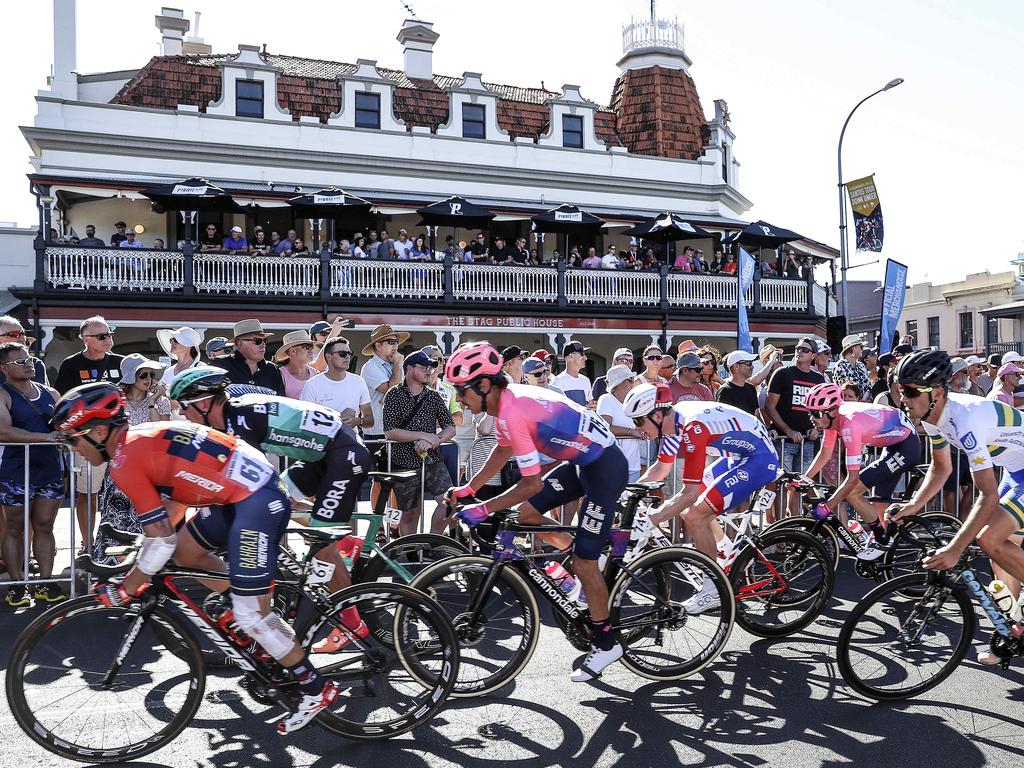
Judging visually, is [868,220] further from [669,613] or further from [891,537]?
[669,613]

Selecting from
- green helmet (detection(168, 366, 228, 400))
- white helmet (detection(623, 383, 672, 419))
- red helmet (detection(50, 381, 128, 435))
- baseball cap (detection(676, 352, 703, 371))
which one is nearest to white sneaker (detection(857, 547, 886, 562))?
white helmet (detection(623, 383, 672, 419))

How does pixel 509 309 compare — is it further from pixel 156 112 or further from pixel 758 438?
pixel 758 438

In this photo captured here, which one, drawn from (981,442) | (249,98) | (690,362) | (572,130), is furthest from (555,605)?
(572,130)

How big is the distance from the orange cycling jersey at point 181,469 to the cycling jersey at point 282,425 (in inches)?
23.0

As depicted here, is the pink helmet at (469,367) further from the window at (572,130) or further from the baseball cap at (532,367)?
the window at (572,130)

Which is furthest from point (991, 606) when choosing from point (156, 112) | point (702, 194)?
point (702, 194)

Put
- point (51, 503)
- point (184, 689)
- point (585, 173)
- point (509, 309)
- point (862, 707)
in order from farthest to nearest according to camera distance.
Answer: point (585, 173), point (509, 309), point (51, 503), point (862, 707), point (184, 689)

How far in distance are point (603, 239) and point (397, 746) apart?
27.0 meters

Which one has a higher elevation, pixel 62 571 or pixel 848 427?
pixel 848 427

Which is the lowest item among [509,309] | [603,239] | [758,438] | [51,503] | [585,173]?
[51,503]

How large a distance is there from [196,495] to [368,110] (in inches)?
1013

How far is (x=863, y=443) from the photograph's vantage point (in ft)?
23.4

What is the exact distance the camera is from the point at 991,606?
4953 millimetres

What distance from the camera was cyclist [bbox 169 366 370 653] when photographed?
4.78m
